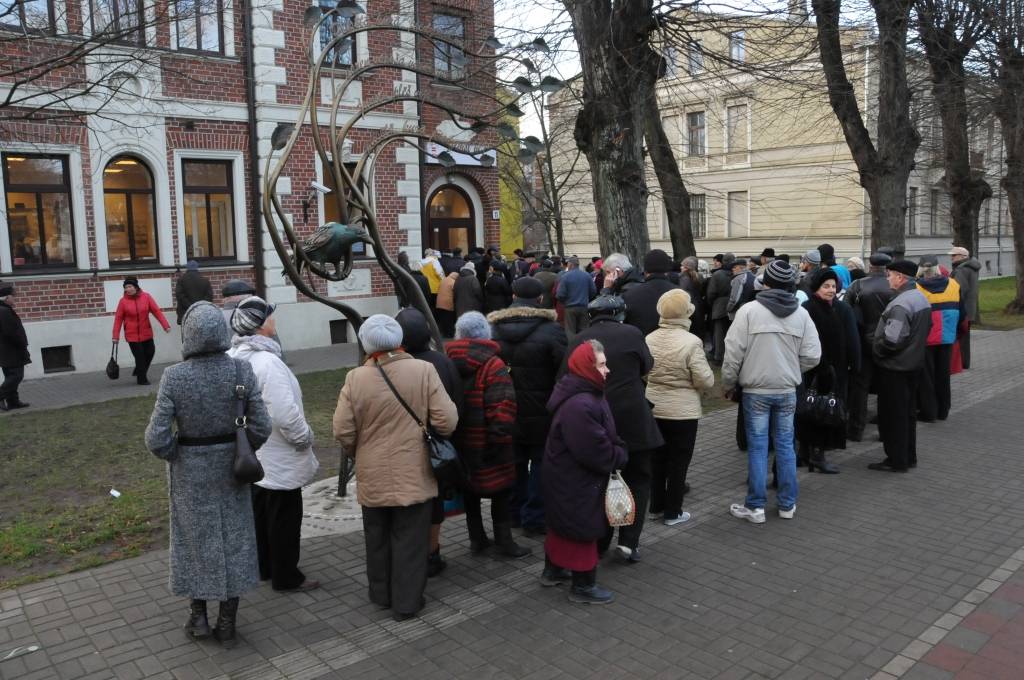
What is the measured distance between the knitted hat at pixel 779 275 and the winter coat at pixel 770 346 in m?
0.07

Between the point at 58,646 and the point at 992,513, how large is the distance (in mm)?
6663

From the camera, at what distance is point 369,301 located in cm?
1780

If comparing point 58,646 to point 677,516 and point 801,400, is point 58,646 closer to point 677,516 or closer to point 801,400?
point 677,516

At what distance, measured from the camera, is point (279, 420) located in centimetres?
502

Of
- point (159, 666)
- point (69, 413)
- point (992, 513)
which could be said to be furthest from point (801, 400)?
point (69, 413)

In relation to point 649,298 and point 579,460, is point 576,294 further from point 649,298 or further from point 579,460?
point 579,460

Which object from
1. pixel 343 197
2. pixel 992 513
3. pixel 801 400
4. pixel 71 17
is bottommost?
pixel 992 513

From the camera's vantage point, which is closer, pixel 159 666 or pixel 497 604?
pixel 159 666

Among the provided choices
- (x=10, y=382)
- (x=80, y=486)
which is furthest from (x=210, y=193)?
(x=80, y=486)

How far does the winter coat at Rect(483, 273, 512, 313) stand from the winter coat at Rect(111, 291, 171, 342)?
580cm

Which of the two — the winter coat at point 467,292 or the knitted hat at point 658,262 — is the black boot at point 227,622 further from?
the winter coat at point 467,292

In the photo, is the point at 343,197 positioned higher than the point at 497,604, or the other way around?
the point at 343,197

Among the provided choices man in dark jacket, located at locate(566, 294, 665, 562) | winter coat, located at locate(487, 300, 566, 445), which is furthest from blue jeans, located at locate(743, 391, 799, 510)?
winter coat, located at locate(487, 300, 566, 445)

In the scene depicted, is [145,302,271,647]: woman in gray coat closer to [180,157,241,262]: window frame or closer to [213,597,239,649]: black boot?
[213,597,239,649]: black boot
